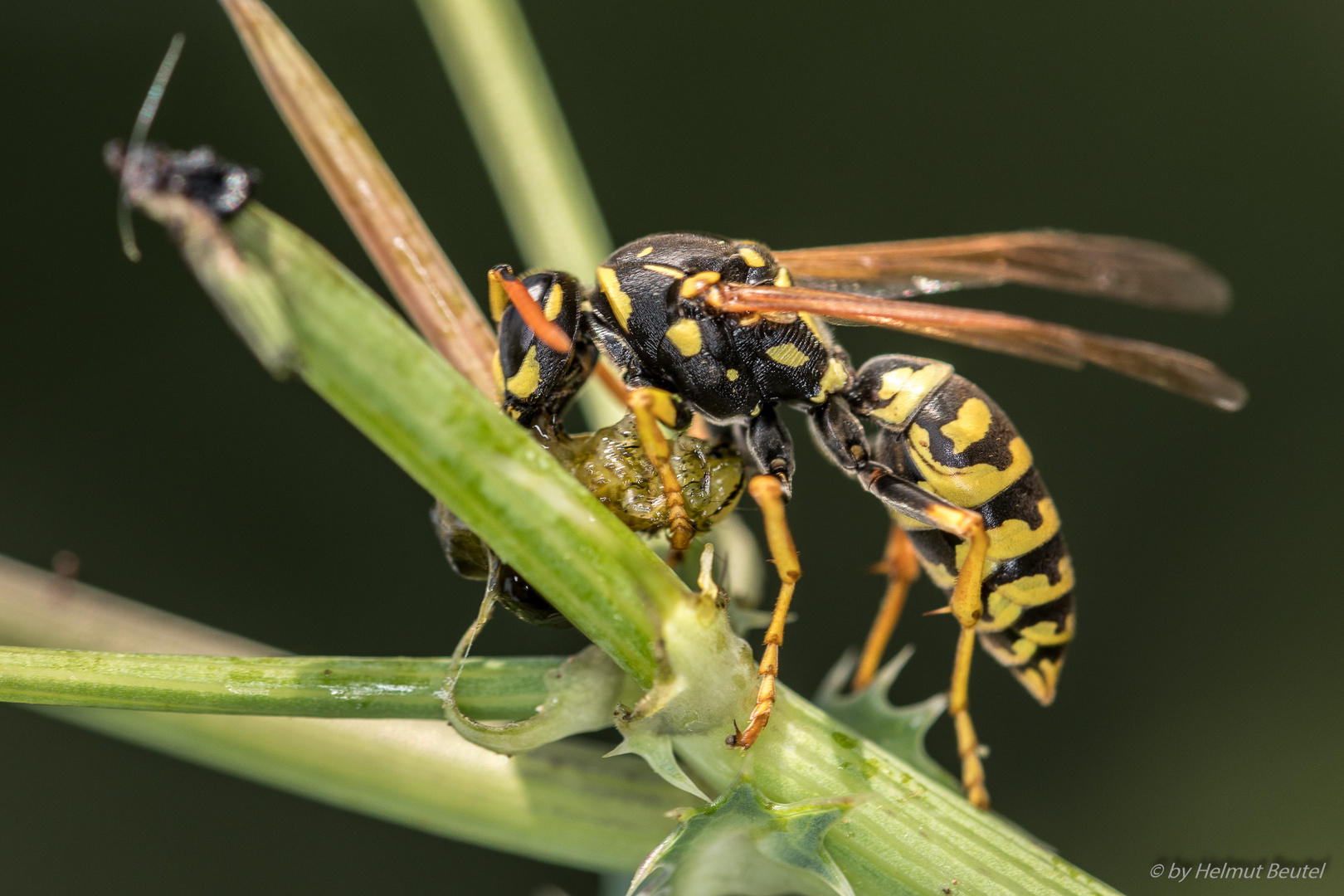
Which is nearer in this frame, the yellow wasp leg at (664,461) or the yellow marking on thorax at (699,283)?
the yellow wasp leg at (664,461)

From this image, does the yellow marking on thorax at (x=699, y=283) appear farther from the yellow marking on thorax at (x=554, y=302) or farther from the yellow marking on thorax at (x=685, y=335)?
the yellow marking on thorax at (x=554, y=302)

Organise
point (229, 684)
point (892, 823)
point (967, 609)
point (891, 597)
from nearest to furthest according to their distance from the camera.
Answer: point (229, 684)
point (892, 823)
point (967, 609)
point (891, 597)

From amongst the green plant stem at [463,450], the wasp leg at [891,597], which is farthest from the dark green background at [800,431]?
the green plant stem at [463,450]

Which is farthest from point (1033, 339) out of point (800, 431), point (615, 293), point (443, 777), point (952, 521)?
point (800, 431)

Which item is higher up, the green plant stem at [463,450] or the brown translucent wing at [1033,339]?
the green plant stem at [463,450]

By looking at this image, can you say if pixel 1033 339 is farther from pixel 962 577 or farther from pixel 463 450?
pixel 463 450

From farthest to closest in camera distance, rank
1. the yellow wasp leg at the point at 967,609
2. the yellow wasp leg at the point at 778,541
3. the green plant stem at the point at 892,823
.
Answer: the yellow wasp leg at the point at 967,609 < the yellow wasp leg at the point at 778,541 < the green plant stem at the point at 892,823

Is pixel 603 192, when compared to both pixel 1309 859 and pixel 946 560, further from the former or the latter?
pixel 1309 859

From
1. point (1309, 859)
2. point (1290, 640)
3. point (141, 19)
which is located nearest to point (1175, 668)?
point (1290, 640)

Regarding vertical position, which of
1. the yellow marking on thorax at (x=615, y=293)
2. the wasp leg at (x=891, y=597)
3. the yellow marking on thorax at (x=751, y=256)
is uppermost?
the yellow marking on thorax at (x=615, y=293)
